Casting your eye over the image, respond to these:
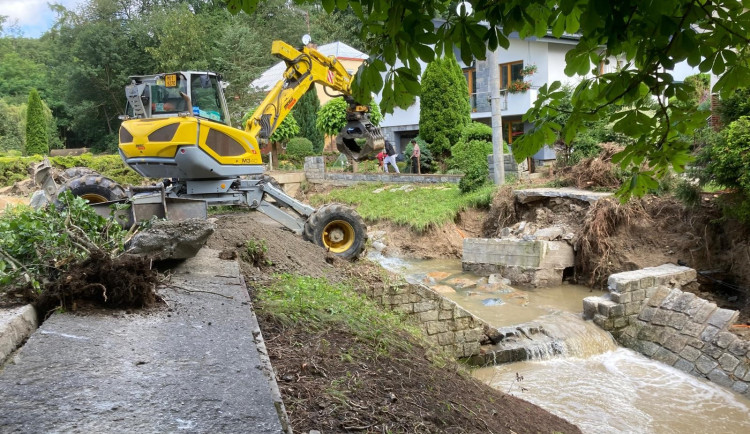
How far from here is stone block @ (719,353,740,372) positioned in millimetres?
8086

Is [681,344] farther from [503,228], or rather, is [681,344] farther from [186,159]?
[186,159]

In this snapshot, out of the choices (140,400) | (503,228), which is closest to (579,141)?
(503,228)

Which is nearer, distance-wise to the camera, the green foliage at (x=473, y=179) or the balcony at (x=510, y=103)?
the green foliage at (x=473, y=179)

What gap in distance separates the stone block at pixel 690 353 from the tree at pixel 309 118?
2316 cm

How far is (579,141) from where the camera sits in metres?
15.4

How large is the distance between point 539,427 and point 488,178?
1346 cm

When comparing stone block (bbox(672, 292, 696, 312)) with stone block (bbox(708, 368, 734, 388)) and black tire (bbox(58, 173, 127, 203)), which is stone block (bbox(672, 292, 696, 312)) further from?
black tire (bbox(58, 173, 127, 203))

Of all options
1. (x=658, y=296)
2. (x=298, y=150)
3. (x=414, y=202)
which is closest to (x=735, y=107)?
(x=658, y=296)

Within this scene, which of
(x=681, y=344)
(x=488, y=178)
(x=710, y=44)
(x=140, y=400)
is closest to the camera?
(x=140, y=400)

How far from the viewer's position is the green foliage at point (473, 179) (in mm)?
17609

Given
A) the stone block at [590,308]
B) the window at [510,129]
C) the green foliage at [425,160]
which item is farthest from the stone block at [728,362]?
the window at [510,129]

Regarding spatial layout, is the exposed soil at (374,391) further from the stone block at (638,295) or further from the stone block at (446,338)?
the stone block at (638,295)

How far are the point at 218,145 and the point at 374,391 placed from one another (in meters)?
6.54

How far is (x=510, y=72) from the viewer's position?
85.6 ft
